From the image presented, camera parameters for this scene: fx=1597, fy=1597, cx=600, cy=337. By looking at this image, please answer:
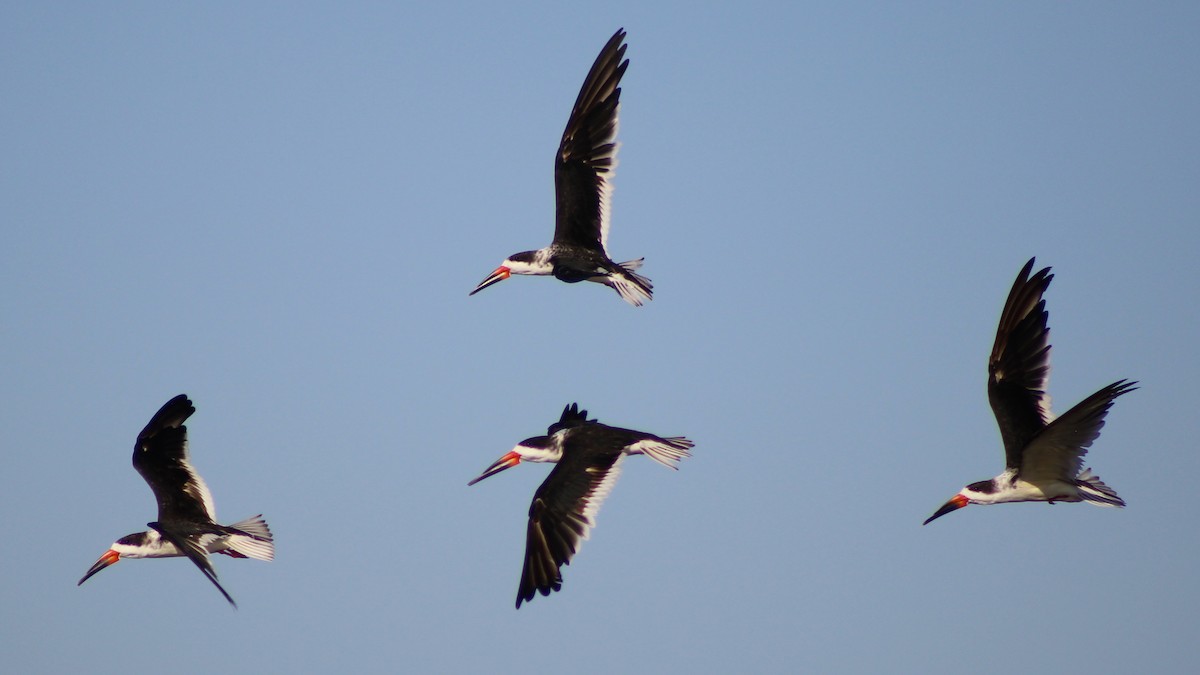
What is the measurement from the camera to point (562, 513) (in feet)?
54.1

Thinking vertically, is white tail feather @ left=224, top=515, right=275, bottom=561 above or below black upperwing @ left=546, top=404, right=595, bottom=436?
below

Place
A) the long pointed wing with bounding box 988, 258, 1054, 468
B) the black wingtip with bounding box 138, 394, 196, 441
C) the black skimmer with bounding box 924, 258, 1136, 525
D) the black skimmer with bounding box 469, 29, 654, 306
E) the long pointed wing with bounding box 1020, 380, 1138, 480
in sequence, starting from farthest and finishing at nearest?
1. the black skimmer with bounding box 469, 29, 654, 306
2. the black wingtip with bounding box 138, 394, 196, 441
3. the long pointed wing with bounding box 988, 258, 1054, 468
4. the black skimmer with bounding box 924, 258, 1136, 525
5. the long pointed wing with bounding box 1020, 380, 1138, 480

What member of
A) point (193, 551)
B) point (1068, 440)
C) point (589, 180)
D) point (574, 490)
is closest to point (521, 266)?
point (589, 180)

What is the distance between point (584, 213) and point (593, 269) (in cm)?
69

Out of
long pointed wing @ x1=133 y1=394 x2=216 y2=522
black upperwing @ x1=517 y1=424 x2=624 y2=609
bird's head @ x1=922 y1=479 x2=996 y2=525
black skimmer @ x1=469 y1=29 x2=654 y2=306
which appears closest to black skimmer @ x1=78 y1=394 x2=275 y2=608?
long pointed wing @ x1=133 y1=394 x2=216 y2=522

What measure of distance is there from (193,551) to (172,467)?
1738mm

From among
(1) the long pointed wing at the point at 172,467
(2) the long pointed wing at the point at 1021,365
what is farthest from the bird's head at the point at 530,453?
(2) the long pointed wing at the point at 1021,365

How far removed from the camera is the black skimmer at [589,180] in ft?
62.0

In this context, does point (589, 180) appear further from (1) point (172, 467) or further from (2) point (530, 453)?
(1) point (172, 467)

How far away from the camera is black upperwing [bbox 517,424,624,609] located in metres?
16.2

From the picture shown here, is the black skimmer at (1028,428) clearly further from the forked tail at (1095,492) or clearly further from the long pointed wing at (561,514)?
the long pointed wing at (561,514)

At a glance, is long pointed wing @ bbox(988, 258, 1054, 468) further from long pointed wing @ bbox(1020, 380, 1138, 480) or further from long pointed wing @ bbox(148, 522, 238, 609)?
long pointed wing @ bbox(148, 522, 238, 609)

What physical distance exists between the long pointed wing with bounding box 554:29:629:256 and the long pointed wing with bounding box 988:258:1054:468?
4.75 meters

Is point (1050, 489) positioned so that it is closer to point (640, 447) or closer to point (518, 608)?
point (640, 447)
